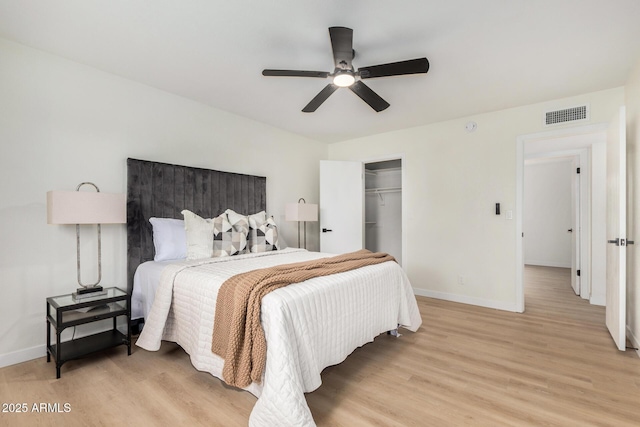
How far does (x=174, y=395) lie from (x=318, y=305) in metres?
1.07

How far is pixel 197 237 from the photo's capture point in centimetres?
288

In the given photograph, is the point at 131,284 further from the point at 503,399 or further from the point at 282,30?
the point at 503,399

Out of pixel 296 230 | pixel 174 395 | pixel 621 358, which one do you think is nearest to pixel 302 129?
pixel 296 230

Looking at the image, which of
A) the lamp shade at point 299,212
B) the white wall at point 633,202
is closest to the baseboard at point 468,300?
the white wall at point 633,202

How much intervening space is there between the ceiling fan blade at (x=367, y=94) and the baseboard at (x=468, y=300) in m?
2.78

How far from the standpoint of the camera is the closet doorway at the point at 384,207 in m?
5.69

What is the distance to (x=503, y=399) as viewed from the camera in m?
1.85

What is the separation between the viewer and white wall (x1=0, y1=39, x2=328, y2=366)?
7.50 ft

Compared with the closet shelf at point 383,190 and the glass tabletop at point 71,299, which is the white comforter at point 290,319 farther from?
the closet shelf at point 383,190

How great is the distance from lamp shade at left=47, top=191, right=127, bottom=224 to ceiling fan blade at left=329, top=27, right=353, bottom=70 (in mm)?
1992

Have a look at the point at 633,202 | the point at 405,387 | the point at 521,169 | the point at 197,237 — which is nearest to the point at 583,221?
the point at 521,169

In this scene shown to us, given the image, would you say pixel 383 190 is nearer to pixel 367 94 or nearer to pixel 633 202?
pixel 367 94

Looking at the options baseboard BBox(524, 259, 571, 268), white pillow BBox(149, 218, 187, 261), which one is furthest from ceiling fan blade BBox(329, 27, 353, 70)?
baseboard BBox(524, 259, 571, 268)

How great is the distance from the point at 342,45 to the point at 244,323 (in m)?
1.82
